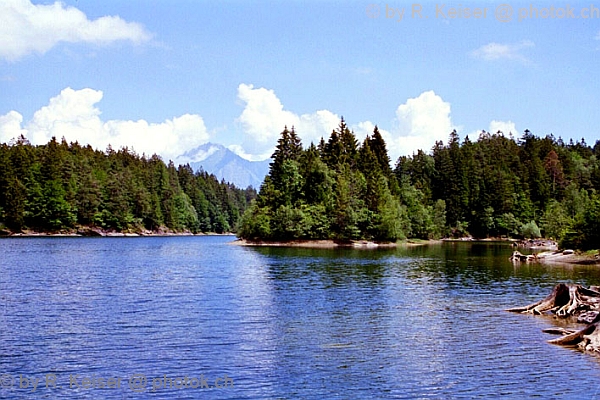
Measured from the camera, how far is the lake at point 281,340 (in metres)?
24.1

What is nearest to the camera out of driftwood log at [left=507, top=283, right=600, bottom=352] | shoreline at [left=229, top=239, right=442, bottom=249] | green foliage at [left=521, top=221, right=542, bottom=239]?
driftwood log at [left=507, top=283, right=600, bottom=352]

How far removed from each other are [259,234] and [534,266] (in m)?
71.9

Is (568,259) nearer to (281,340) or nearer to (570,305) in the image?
(570,305)

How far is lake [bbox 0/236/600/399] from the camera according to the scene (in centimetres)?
2414

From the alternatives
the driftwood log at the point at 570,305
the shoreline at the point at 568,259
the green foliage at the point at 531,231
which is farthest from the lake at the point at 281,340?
the green foliage at the point at 531,231

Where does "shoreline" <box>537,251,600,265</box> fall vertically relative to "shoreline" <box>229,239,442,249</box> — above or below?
below

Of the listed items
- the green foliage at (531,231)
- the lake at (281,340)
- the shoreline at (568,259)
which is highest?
the green foliage at (531,231)

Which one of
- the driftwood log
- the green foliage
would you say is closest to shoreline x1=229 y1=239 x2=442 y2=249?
the green foliage

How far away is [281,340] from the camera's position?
32.5 meters

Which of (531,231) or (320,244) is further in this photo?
(531,231)

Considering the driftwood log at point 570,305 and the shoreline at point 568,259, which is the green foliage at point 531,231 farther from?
the driftwood log at point 570,305

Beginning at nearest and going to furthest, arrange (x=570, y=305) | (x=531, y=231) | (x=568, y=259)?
(x=570, y=305), (x=568, y=259), (x=531, y=231)

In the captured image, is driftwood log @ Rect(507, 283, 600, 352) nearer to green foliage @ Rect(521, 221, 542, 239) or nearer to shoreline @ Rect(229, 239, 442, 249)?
shoreline @ Rect(229, 239, 442, 249)

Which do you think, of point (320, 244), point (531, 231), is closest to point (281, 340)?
point (320, 244)
